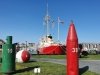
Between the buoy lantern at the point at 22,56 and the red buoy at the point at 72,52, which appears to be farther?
the buoy lantern at the point at 22,56

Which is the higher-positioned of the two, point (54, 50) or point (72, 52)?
point (54, 50)

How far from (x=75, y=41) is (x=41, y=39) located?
60.5m

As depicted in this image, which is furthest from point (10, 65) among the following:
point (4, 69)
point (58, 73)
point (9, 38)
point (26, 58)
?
point (26, 58)

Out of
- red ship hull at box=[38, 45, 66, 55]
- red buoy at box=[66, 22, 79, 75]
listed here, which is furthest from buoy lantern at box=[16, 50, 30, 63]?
red ship hull at box=[38, 45, 66, 55]

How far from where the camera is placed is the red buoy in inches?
533

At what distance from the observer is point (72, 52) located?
44.4 ft

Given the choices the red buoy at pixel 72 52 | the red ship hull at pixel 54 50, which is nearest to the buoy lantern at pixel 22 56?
the red buoy at pixel 72 52

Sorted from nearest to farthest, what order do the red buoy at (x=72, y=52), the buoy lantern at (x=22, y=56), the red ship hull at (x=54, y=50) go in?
the red buoy at (x=72, y=52) < the buoy lantern at (x=22, y=56) < the red ship hull at (x=54, y=50)

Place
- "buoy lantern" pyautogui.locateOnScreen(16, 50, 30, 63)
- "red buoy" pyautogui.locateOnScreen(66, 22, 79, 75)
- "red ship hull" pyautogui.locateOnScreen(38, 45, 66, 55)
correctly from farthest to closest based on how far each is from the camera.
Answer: "red ship hull" pyautogui.locateOnScreen(38, 45, 66, 55)
"buoy lantern" pyautogui.locateOnScreen(16, 50, 30, 63)
"red buoy" pyautogui.locateOnScreen(66, 22, 79, 75)

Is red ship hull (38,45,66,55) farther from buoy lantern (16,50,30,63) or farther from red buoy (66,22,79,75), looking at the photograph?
red buoy (66,22,79,75)

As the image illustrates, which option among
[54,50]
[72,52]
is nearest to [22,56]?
[72,52]

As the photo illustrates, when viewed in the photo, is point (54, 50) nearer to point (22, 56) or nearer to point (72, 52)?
point (22, 56)

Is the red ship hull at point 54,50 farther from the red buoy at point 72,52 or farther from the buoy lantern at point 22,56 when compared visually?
the red buoy at point 72,52

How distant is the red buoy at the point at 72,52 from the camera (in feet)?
44.4
